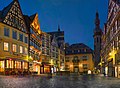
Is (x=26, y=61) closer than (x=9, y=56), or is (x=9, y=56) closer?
(x=9, y=56)

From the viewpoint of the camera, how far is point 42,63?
6862 centimetres

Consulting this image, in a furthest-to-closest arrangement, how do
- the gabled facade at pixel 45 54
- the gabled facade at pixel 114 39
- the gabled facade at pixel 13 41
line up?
the gabled facade at pixel 45 54
the gabled facade at pixel 13 41
the gabled facade at pixel 114 39

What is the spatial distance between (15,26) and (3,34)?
5369mm

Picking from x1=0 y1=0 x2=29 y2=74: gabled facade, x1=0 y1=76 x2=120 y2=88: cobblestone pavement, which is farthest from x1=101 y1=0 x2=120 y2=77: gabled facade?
x1=0 y1=0 x2=29 y2=74: gabled facade

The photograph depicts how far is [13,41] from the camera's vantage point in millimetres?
44812

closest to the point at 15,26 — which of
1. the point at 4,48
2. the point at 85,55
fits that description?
the point at 4,48

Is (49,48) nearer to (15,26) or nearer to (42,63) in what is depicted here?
(42,63)

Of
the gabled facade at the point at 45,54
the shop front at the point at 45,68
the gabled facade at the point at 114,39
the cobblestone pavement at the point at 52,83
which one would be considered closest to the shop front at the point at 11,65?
the cobblestone pavement at the point at 52,83

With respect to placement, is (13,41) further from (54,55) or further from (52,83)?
(54,55)

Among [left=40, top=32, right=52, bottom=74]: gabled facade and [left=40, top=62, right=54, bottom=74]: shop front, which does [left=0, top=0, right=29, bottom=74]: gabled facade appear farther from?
[left=40, top=32, right=52, bottom=74]: gabled facade

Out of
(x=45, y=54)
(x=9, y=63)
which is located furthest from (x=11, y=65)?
(x=45, y=54)

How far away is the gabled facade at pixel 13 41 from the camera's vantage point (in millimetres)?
40938

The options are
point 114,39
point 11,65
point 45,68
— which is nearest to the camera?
point 114,39

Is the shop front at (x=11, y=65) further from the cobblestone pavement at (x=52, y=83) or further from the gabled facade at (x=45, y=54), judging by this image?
the gabled facade at (x=45, y=54)
